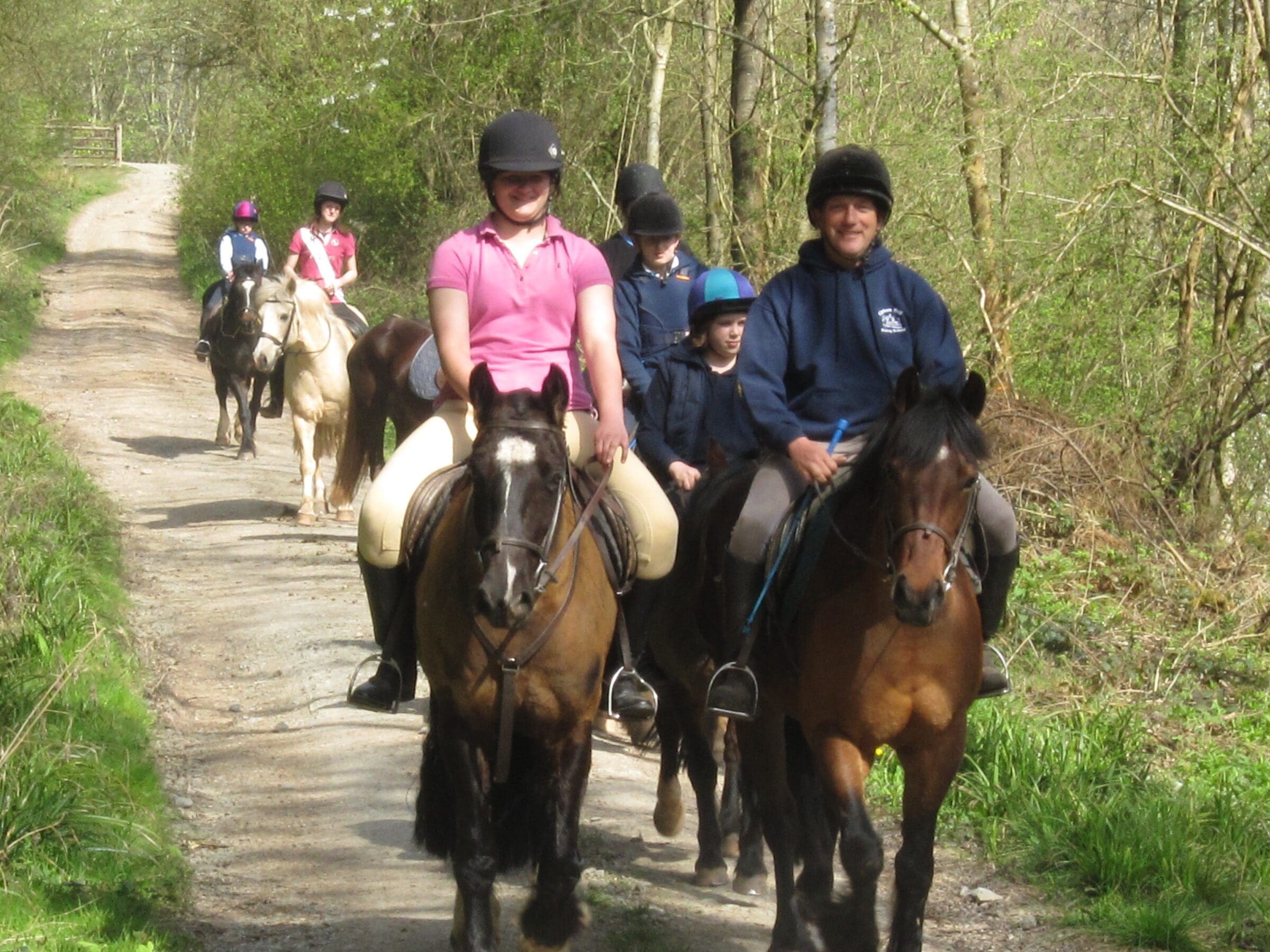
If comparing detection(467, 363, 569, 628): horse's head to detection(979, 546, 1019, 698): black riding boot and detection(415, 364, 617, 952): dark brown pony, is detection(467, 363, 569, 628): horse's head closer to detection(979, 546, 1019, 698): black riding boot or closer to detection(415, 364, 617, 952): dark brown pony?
detection(415, 364, 617, 952): dark brown pony

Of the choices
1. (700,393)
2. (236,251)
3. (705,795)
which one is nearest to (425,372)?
(700,393)

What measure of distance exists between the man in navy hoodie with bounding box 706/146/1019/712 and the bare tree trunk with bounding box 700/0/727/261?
9.53 meters

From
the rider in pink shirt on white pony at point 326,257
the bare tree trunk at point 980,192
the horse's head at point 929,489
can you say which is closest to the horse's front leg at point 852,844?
the horse's head at point 929,489

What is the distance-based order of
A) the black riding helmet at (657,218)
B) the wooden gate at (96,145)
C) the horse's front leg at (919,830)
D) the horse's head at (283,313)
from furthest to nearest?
the wooden gate at (96,145), the horse's head at (283,313), the black riding helmet at (657,218), the horse's front leg at (919,830)

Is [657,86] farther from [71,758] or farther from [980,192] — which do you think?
[71,758]

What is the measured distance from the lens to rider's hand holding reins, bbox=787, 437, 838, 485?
4.91 metres

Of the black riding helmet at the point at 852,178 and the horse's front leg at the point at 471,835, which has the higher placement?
the black riding helmet at the point at 852,178

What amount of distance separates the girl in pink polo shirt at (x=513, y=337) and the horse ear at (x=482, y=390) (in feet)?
1.08

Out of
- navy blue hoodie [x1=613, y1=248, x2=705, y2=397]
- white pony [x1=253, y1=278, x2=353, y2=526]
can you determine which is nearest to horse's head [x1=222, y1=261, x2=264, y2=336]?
white pony [x1=253, y1=278, x2=353, y2=526]

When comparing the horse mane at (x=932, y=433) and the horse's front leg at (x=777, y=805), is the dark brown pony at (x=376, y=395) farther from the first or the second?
the horse mane at (x=932, y=433)

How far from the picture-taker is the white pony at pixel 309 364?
44.7 ft

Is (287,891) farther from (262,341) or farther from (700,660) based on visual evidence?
(262,341)

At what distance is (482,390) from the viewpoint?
A: 15.2 feet

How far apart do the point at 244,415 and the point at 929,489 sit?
13780 mm
